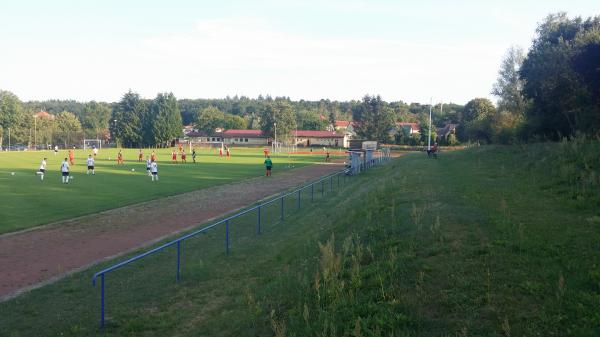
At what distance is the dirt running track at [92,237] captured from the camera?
36.9ft

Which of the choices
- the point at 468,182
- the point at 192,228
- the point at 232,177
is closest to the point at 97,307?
the point at 192,228

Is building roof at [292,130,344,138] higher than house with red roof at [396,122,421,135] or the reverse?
the reverse

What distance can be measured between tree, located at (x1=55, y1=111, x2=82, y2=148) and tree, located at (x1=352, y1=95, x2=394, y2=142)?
73383 millimetres

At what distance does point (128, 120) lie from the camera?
115 m

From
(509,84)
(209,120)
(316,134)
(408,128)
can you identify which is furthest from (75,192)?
(209,120)

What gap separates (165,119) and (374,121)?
53347 millimetres

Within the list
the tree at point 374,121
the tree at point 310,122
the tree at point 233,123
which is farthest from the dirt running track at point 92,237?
the tree at point 233,123

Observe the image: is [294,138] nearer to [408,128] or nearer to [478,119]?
[408,128]

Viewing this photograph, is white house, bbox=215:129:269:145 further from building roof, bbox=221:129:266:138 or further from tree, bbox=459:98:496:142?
tree, bbox=459:98:496:142

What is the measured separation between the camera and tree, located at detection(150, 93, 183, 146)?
114m

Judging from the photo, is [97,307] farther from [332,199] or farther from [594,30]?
[594,30]

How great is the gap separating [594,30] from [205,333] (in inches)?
1348

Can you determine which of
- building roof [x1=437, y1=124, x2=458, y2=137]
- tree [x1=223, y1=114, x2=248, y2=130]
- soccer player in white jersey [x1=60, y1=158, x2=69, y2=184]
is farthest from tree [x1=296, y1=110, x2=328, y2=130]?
soccer player in white jersey [x1=60, y1=158, x2=69, y2=184]

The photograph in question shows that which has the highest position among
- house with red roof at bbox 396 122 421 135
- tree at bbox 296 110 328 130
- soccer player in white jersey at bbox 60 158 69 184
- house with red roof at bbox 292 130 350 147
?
tree at bbox 296 110 328 130
